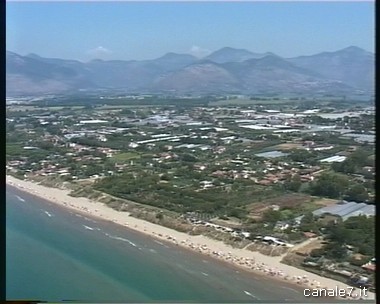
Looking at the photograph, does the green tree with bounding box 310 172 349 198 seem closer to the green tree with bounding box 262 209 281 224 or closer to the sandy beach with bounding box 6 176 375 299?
the green tree with bounding box 262 209 281 224

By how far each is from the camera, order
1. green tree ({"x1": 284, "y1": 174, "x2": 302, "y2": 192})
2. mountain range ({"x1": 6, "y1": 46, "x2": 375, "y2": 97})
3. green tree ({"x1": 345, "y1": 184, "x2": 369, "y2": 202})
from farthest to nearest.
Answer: mountain range ({"x1": 6, "y1": 46, "x2": 375, "y2": 97}) < green tree ({"x1": 284, "y1": 174, "x2": 302, "y2": 192}) < green tree ({"x1": 345, "y1": 184, "x2": 369, "y2": 202})

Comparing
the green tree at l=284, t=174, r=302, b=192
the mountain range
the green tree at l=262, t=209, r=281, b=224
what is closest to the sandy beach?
the green tree at l=262, t=209, r=281, b=224

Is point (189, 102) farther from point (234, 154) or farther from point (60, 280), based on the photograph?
point (60, 280)

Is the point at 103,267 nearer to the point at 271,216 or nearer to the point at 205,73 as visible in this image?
the point at 271,216

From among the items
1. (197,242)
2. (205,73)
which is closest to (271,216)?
(197,242)

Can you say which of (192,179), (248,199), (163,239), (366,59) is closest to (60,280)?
(163,239)
